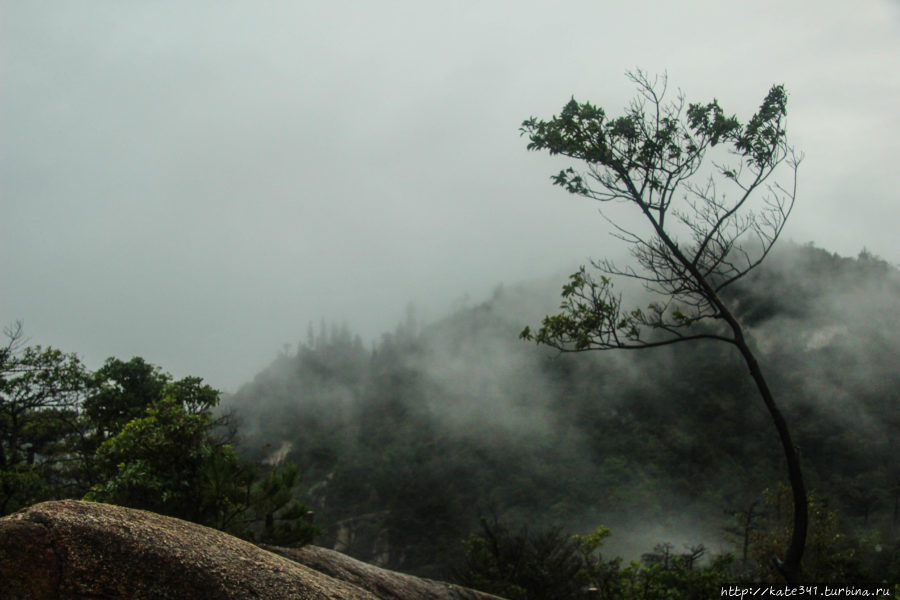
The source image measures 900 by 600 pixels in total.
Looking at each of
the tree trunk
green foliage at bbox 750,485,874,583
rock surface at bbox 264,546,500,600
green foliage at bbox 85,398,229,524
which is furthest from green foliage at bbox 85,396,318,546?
green foliage at bbox 750,485,874,583

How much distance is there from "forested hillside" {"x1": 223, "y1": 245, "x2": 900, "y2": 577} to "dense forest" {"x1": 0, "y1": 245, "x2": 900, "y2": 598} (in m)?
0.21

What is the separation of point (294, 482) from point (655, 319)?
601 cm

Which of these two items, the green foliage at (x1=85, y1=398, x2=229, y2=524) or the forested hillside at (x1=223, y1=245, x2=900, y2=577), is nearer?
the green foliage at (x1=85, y1=398, x2=229, y2=524)

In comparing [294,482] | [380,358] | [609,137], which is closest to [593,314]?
[609,137]

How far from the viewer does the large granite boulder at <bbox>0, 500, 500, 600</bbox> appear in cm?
416

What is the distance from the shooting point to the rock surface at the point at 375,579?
7621 millimetres

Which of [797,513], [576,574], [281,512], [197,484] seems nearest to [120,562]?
[281,512]

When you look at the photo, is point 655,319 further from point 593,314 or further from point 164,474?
point 164,474

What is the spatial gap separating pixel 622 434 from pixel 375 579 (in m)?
65.3

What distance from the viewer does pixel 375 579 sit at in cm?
777

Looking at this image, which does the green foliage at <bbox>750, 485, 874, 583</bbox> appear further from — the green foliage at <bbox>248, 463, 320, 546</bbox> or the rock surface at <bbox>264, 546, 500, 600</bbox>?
the green foliage at <bbox>248, 463, 320, 546</bbox>

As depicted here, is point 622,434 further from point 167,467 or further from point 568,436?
point 167,467

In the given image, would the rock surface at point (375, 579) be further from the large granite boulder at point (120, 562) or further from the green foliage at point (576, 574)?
the green foliage at point (576, 574)

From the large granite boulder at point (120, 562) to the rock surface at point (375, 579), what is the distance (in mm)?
2749
